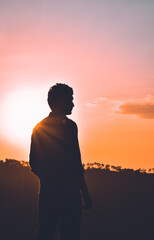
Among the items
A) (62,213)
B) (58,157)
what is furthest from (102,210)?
(58,157)

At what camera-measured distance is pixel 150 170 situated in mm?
24438

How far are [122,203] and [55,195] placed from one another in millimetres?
11092

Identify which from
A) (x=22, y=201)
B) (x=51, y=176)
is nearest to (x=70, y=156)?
(x=51, y=176)

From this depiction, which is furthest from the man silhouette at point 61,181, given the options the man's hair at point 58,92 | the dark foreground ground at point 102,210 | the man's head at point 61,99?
the dark foreground ground at point 102,210

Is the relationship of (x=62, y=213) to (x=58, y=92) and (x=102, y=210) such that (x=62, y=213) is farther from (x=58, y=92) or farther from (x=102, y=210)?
(x=102, y=210)

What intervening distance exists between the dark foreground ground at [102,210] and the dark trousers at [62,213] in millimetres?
4655

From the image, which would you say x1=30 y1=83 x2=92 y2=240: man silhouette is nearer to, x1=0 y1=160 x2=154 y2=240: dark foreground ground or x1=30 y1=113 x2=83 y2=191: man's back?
x1=30 y1=113 x2=83 y2=191: man's back

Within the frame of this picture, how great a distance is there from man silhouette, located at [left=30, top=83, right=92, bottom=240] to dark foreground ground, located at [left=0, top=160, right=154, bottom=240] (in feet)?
15.3

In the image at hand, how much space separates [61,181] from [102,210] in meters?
9.12

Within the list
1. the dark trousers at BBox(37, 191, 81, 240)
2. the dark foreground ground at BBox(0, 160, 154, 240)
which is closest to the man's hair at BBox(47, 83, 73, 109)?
the dark trousers at BBox(37, 191, 81, 240)

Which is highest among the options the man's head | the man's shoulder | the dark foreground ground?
the man's head

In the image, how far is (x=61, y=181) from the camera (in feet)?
11.1

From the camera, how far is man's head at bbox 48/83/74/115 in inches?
141

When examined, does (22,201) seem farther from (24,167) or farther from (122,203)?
(24,167)
